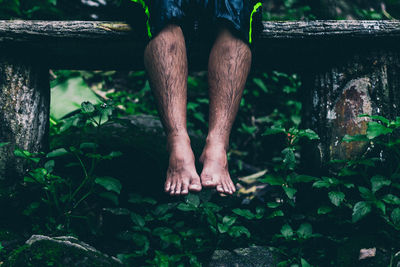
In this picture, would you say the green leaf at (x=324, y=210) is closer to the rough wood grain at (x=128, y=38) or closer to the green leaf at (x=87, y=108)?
the rough wood grain at (x=128, y=38)

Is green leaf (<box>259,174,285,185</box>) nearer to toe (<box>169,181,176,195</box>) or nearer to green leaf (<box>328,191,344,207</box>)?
Result: green leaf (<box>328,191,344,207</box>)

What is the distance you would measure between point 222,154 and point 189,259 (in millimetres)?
495

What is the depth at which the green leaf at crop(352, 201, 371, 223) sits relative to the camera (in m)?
1.44

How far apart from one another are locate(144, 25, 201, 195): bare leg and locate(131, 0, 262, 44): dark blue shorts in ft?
0.17

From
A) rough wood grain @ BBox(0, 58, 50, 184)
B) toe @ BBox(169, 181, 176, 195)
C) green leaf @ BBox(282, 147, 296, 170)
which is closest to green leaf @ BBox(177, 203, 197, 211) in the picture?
toe @ BBox(169, 181, 176, 195)

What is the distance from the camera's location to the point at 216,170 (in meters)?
1.62

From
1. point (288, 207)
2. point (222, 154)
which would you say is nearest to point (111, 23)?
point (222, 154)

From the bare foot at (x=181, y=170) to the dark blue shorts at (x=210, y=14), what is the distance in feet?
1.79

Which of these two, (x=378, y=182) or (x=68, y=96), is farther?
(x=68, y=96)

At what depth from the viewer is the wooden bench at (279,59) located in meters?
1.79

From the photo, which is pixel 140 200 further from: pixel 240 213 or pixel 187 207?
pixel 240 213

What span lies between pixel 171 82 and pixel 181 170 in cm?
43

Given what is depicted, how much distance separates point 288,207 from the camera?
1.80 m

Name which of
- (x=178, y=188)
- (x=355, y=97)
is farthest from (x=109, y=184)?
(x=355, y=97)
